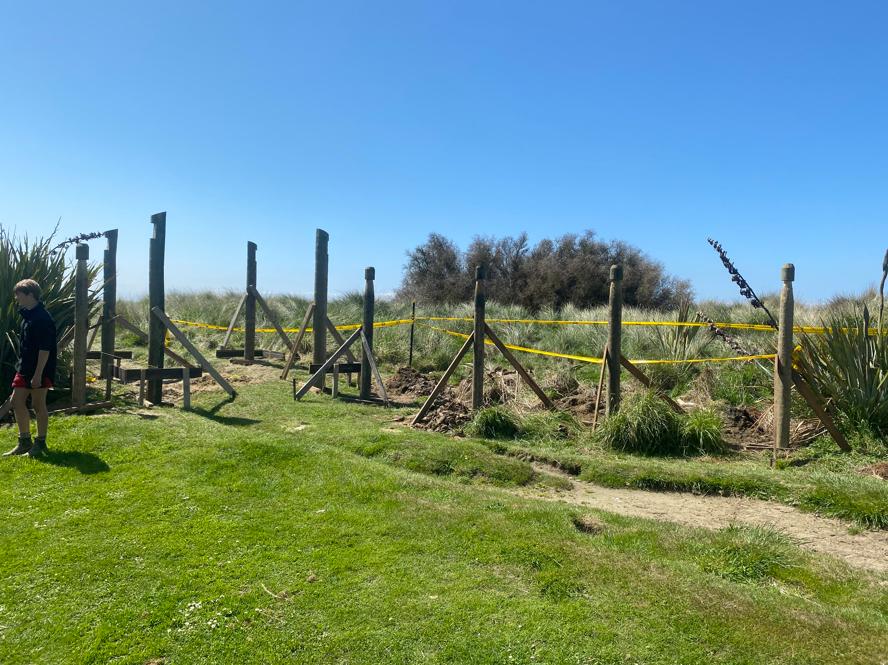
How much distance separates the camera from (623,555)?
4672 mm

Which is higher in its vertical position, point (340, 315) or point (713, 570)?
point (340, 315)

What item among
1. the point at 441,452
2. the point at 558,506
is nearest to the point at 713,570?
the point at 558,506

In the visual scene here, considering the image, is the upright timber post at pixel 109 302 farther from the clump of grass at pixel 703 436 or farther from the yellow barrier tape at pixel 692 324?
the clump of grass at pixel 703 436

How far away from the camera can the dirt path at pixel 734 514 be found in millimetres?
5172

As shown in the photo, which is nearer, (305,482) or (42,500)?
(42,500)

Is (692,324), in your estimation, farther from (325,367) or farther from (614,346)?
(325,367)

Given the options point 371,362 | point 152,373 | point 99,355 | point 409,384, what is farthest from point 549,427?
point 99,355

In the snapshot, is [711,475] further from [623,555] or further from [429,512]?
[429,512]

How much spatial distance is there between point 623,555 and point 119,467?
4859 millimetres

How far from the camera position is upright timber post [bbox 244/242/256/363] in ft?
49.1

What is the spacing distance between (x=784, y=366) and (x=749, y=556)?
412cm

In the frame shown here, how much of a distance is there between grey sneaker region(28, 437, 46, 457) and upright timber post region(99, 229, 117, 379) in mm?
3516

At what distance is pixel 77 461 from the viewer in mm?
6961

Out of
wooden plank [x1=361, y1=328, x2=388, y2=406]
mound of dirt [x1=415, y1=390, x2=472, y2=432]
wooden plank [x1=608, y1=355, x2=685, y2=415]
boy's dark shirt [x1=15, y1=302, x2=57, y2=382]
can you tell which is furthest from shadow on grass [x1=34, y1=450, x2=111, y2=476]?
wooden plank [x1=608, y1=355, x2=685, y2=415]
